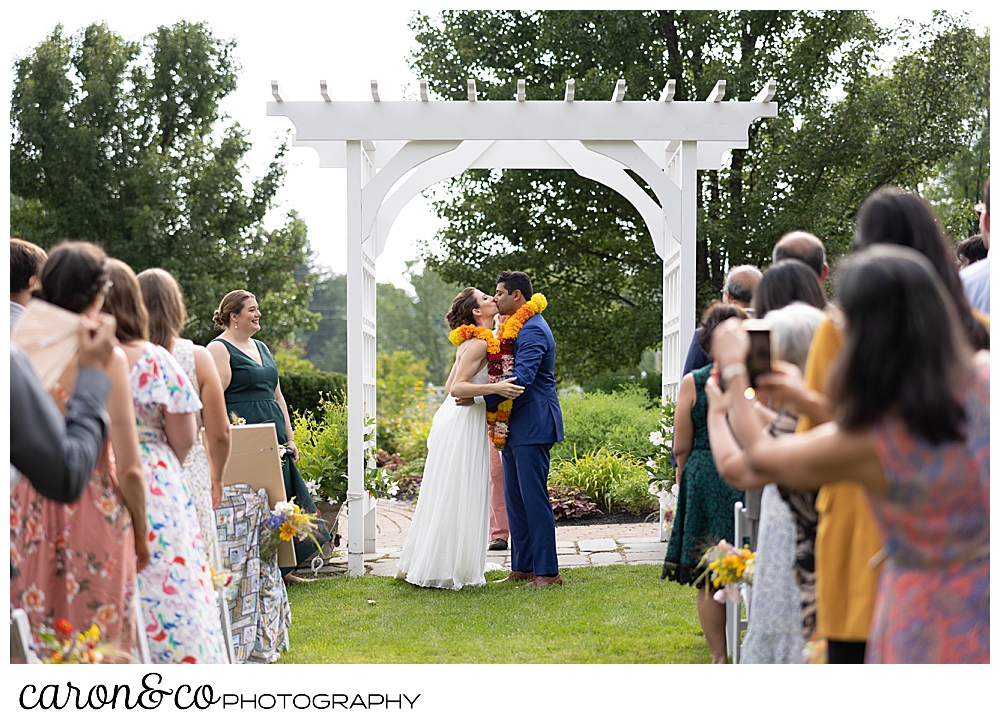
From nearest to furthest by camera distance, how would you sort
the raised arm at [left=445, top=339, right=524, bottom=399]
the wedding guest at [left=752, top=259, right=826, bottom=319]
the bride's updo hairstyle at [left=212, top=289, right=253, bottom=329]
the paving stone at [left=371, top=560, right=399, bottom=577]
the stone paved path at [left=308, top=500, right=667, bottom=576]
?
1. the wedding guest at [left=752, top=259, right=826, bottom=319]
2. the bride's updo hairstyle at [left=212, top=289, right=253, bottom=329]
3. the raised arm at [left=445, top=339, right=524, bottom=399]
4. the paving stone at [left=371, top=560, right=399, bottom=577]
5. the stone paved path at [left=308, top=500, right=667, bottom=576]

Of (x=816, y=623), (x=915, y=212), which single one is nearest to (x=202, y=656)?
(x=816, y=623)

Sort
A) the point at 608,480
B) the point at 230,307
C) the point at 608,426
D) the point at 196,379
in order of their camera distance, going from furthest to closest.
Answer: the point at 608,426 < the point at 608,480 < the point at 230,307 < the point at 196,379

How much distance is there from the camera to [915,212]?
6.77ft

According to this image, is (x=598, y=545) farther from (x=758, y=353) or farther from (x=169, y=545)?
(x=758, y=353)

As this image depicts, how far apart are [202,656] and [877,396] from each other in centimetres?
221

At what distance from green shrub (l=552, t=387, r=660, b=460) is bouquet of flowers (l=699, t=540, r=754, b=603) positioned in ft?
20.2

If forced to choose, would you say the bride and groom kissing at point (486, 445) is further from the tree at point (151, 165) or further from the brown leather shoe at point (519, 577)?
the tree at point (151, 165)

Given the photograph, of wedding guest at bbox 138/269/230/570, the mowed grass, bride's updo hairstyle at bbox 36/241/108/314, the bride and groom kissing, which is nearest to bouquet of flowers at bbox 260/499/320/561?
the mowed grass

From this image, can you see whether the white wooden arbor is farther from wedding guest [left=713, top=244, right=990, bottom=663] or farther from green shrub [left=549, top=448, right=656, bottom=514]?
wedding guest [left=713, top=244, right=990, bottom=663]

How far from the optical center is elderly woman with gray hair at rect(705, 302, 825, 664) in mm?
2240

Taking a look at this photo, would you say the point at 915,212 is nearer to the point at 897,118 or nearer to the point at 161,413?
the point at 161,413

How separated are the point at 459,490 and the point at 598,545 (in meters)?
1.86

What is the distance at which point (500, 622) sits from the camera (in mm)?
4812

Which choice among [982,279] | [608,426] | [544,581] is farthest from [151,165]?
[982,279]
